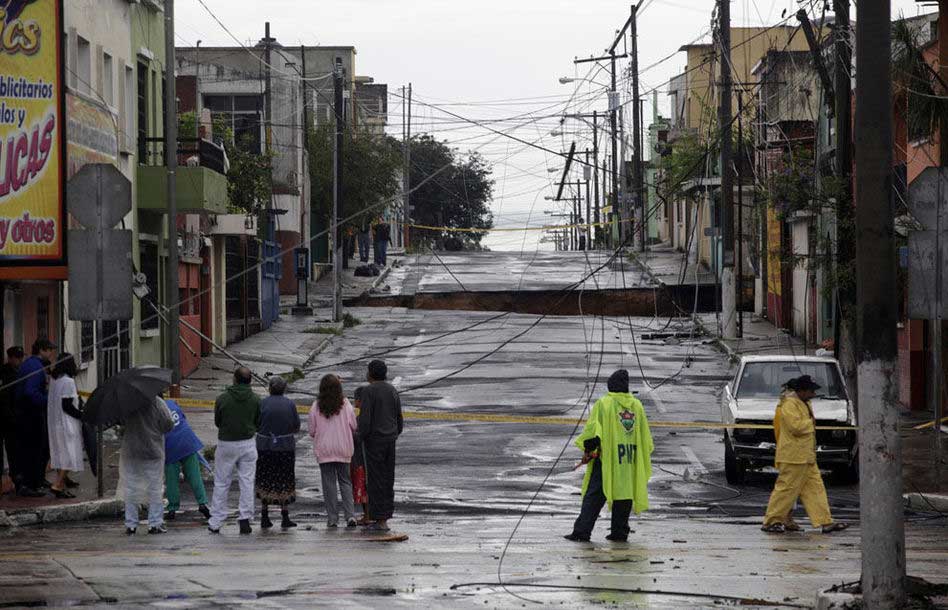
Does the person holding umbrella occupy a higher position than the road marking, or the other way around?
the person holding umbrella

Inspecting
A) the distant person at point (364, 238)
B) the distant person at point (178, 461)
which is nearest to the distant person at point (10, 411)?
the distant person at point (178, 461)

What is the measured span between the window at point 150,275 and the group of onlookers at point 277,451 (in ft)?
49.5

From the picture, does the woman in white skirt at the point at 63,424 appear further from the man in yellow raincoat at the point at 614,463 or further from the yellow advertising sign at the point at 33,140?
the man in yellow raincoat at the point at 614,463

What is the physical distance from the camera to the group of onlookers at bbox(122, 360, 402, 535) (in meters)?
14.6

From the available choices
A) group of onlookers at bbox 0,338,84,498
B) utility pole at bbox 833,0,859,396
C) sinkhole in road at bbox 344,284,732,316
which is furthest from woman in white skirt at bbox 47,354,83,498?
sinkhole in road at bbox 344,284,732,316

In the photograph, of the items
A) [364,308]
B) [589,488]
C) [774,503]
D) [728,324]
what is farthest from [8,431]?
[364,308]

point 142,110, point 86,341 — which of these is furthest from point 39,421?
point 142,110

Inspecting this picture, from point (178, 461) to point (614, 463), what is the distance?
4930mm

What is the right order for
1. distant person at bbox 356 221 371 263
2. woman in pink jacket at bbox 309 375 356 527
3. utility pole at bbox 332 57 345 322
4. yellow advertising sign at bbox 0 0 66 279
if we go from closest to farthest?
woman in pink jacket at bbox 309 375 356 527 < yellow advertising sign at bbox 0 0 66 279 < utility pole at bbox 332 57 345 322 < distant person at bbox 356 221 371 263

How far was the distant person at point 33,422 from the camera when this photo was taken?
676 inches

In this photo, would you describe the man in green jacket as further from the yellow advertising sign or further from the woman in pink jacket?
the yellow advertising sign

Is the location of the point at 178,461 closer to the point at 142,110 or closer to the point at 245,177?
the point at 142,110

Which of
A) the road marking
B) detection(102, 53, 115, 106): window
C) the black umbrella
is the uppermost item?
detection(102, 53, 115, 106): window

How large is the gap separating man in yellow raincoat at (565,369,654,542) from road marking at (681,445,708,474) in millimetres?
6346
